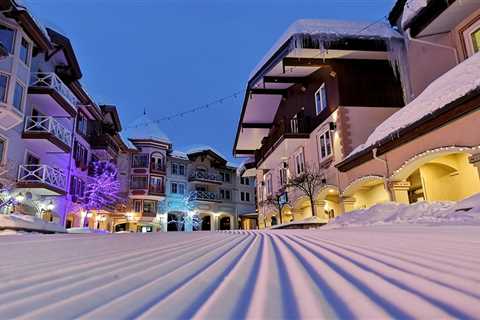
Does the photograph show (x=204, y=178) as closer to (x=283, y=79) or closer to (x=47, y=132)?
(x=47, y=132)

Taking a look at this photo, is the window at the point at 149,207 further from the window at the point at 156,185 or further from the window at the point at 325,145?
the window at the point at 325,145

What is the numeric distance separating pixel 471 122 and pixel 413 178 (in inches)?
192

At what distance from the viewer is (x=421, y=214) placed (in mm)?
5254

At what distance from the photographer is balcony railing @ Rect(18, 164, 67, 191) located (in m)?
14.3

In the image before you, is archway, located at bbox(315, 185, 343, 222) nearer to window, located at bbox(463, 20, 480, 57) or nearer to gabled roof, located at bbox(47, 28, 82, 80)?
window, located at bbox(463, 20, 480, 57)

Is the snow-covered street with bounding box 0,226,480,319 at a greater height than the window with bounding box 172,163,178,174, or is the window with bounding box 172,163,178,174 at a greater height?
the window with bounding box 172,163,178,174

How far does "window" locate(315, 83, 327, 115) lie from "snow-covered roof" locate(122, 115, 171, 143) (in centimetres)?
2270

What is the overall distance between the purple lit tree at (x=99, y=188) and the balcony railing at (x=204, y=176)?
12188 millimetres

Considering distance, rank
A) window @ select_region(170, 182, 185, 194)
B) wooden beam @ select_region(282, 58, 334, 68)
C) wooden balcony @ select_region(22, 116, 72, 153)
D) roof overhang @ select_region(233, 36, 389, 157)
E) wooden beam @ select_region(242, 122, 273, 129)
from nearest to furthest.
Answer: roof overhang @ select_region(233, 36, 389, 157), wooden beam @ select_region(282, 58, 334, 68), wooden balcony @ select_region(22, 116, 72, 153), wooden beam @ select_region(242, 122, 273, 129), window @ select_region(170, 182, 185, 194)

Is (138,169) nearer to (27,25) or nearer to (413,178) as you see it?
(27,25)

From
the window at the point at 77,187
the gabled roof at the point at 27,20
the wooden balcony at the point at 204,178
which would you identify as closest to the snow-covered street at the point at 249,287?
the gabled roof at the point at 27,20

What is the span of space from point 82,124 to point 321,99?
49.8 feet

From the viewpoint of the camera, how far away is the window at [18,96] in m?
13.8

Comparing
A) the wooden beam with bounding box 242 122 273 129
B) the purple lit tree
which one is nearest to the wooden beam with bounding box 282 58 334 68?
the wooden beam with bounding box 242 122 273 129
